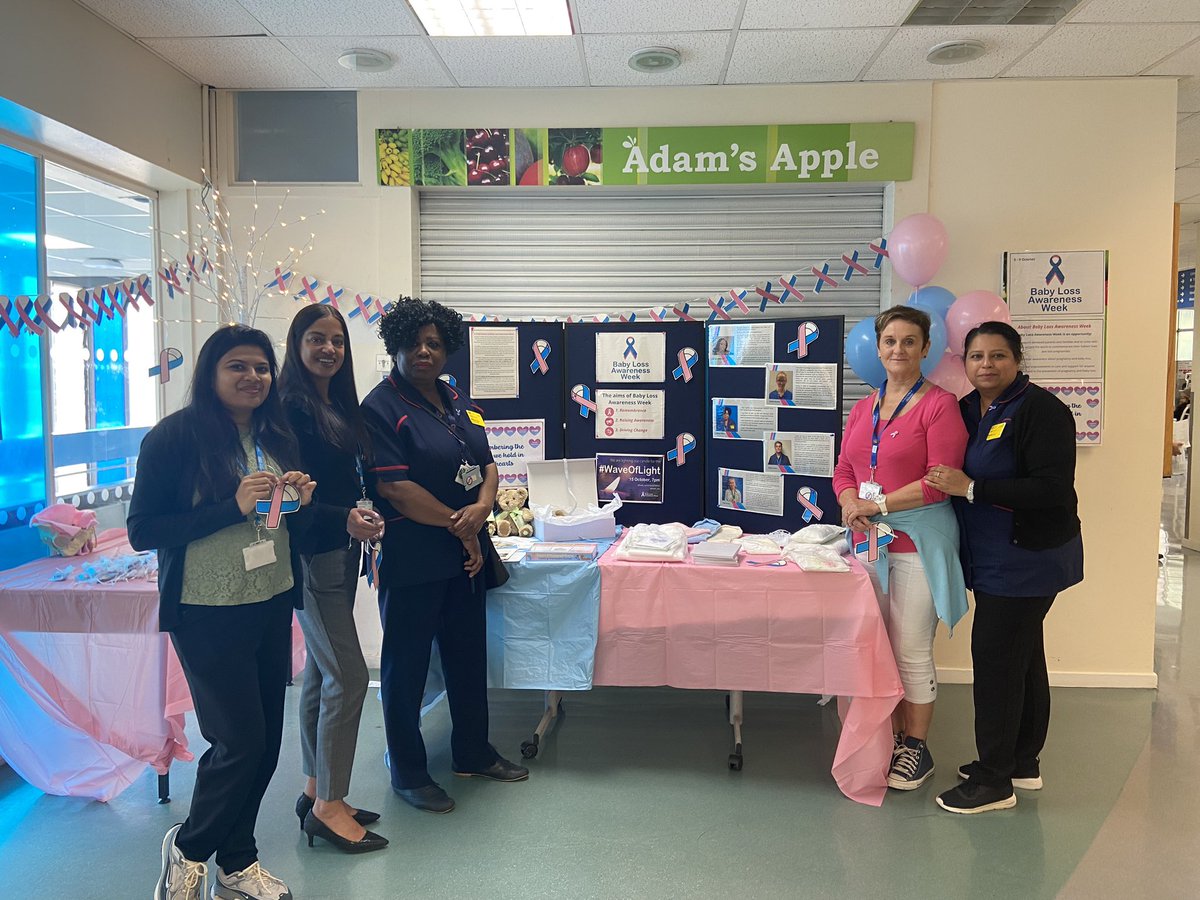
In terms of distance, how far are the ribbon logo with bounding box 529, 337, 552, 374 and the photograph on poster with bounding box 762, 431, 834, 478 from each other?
1.08m

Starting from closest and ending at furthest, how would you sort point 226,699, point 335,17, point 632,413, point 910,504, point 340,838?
point 226,699 → point 340,838 → point 910,504 → point 335,17 → point 632,413

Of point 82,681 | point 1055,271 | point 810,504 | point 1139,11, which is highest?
point 1139,11

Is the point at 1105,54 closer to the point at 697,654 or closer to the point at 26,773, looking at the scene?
the point at 697,654

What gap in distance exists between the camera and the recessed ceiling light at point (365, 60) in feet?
11.7

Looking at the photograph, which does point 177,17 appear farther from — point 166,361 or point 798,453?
point 798,453

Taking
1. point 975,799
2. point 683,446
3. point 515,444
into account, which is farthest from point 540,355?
point 975,799

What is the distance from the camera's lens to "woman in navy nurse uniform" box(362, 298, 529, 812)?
8.46ft

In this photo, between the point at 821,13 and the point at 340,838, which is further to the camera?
the point at 821,13

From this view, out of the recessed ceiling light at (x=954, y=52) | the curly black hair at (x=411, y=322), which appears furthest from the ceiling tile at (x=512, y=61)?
the recessed ceiling light at (x=954, y=52)

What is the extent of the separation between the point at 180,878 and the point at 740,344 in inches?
112

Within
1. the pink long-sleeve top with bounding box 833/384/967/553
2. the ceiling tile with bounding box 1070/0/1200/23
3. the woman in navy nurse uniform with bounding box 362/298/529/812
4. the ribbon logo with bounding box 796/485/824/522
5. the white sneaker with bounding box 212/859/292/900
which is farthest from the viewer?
the ribbon logo with bounding box 796/485/824/522

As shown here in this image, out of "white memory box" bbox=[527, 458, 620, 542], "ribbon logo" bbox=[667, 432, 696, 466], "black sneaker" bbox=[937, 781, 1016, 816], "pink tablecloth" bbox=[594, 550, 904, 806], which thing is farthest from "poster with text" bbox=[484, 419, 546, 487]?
"black sneaker" bbox=[937, 781, 1016, 816]

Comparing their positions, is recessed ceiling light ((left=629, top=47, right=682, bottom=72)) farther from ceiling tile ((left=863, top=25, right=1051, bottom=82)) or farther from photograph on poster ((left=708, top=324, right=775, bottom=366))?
photograph on poster ((left=708, top=324, right=775, bottom=366))

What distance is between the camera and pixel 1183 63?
359 centimetres
